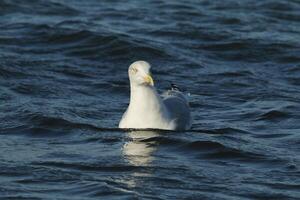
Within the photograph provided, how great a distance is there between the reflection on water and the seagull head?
0.56 meters

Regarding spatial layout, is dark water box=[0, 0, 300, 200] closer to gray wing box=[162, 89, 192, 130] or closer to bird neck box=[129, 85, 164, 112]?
gray wing box=[162, 89, 192, 130]

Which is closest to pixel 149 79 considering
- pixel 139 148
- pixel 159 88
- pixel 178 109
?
pixel 139 148

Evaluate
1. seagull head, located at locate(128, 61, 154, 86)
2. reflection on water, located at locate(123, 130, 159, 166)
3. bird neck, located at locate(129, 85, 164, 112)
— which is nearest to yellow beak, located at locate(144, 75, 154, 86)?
seagull head, located at locate(128, 61, 154, 86)

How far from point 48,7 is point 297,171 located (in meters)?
11.6

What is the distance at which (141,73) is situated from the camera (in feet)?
37.3

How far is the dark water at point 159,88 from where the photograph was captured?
9680mm

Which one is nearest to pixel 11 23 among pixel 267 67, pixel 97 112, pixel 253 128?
pixel 267 67

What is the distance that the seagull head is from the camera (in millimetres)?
11344

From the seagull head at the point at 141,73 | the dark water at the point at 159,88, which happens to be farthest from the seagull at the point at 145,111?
the dark water at the point at 159,88

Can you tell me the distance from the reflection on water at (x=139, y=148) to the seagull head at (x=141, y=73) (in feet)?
1.85

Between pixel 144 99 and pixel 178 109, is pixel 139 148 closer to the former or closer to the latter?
pixel 144 99

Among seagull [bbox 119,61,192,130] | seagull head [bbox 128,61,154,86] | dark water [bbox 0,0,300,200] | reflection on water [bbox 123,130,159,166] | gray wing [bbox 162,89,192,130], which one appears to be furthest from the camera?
gray wing [bbox 162,89,192,130]

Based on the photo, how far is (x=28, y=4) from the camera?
→ 21031 millimetres

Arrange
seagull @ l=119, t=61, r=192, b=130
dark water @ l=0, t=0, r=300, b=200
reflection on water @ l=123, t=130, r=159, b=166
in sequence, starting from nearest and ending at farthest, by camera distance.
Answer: dark water @ l=0, t=0, r=300, b=200, reflection on water @ l=123, t=130, r=159, b=166, seagull @ l=119, t=61, r=192, b=130
